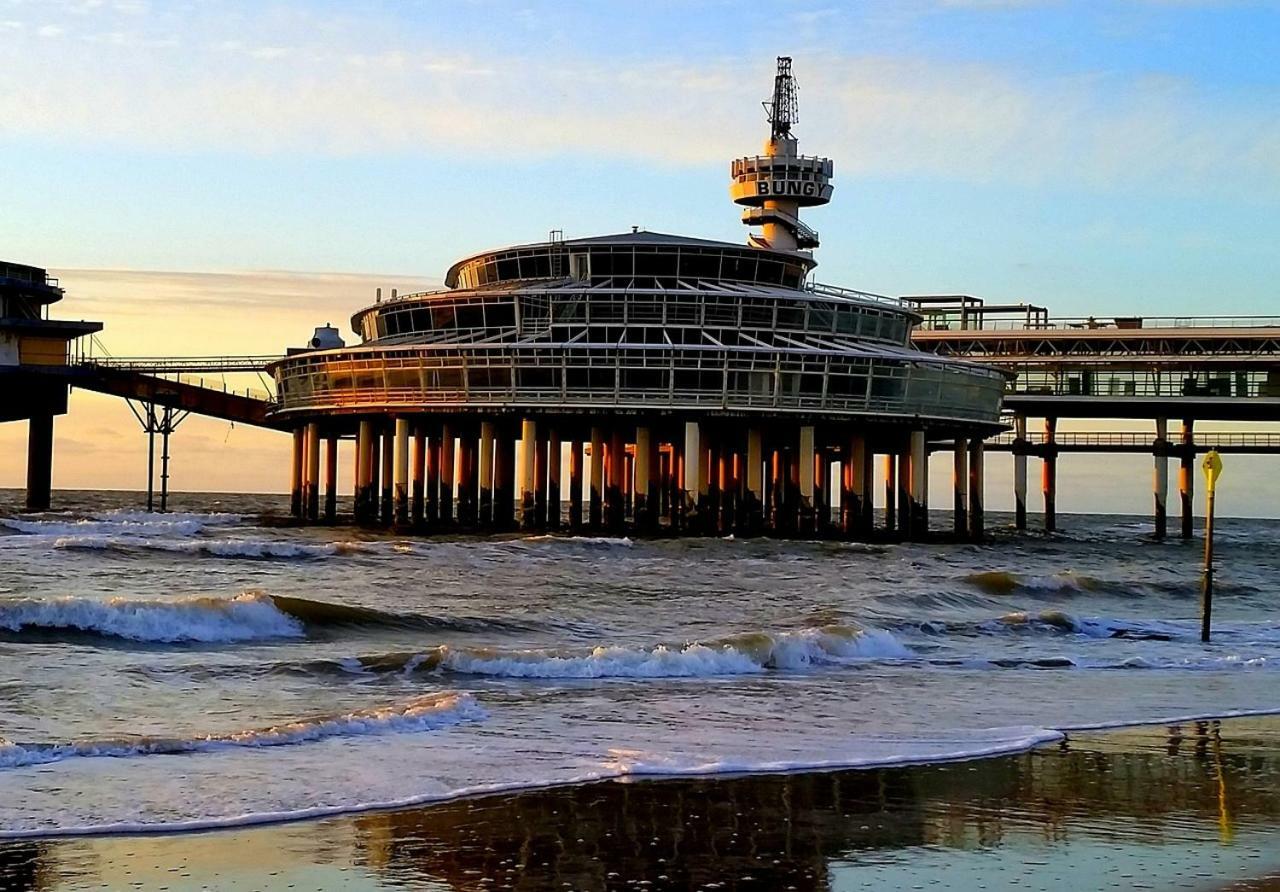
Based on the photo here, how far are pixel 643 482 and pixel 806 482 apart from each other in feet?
20.7

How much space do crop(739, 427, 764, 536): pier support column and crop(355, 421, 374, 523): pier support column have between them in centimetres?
1667

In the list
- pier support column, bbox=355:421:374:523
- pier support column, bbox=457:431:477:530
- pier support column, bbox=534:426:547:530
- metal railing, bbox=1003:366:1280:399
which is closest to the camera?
pier support column, bbox=534:426:547:530

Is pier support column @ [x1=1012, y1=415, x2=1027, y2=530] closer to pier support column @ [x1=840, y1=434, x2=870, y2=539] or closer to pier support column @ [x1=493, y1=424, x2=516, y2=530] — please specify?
pier support column @ [x1=840, y1=434, x2=870, y2=539]

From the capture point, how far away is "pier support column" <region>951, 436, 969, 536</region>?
7150 cm

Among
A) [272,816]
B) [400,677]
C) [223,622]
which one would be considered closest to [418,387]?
[223,622]

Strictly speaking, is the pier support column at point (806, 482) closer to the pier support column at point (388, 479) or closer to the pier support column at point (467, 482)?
the pier support column at point (467, 482)

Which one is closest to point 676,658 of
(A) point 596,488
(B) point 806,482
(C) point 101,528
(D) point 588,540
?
(D) point 588,540

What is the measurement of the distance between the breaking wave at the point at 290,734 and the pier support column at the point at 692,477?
4334 centimetres

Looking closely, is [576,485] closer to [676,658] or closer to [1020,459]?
[1020,459]

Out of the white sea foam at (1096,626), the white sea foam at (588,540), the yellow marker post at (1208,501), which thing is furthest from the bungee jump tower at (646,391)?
the yellow marker post at (1208,501)

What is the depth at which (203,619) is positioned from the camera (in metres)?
27.6

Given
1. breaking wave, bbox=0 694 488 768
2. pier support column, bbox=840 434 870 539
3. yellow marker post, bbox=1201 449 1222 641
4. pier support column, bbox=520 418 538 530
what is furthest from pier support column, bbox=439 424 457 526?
breaking wave, bbox=0 694 488 768

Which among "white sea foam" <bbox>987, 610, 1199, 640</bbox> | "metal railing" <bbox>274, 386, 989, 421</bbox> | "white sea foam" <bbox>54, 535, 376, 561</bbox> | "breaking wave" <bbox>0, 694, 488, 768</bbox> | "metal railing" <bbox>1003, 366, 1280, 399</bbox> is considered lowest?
"white sea foam" <bbox>987, 610, 1199, 640</bbox>

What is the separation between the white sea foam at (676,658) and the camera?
899 inches
